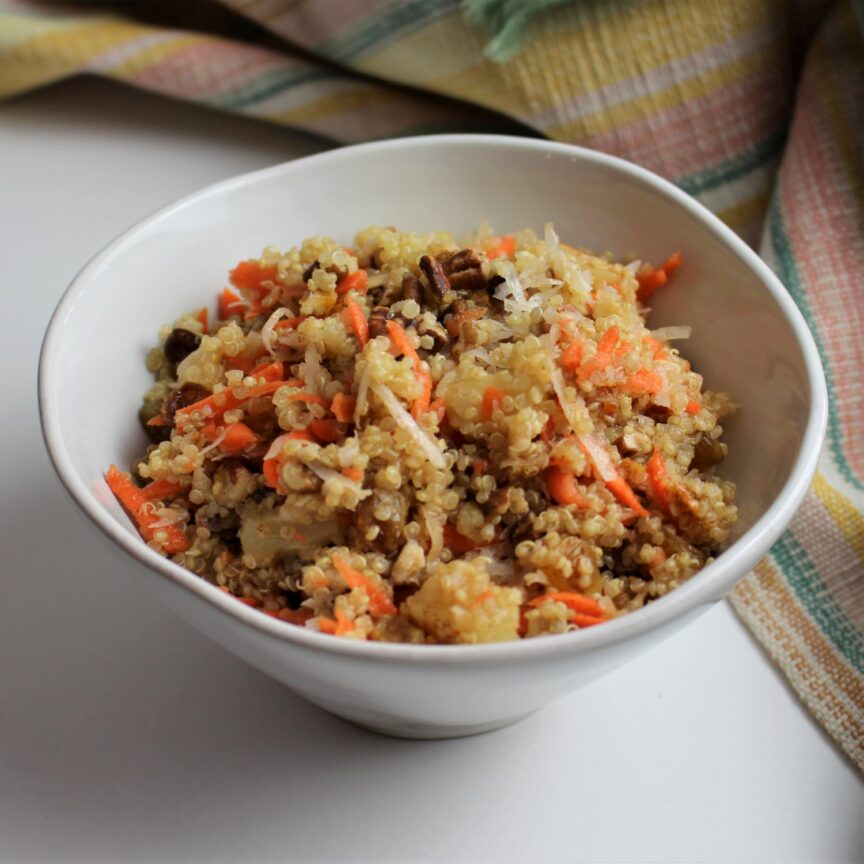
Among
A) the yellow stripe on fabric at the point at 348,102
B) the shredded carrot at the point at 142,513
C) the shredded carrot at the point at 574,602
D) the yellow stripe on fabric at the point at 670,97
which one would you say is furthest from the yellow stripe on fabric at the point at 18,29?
the shredded carrot at the point at 574,602

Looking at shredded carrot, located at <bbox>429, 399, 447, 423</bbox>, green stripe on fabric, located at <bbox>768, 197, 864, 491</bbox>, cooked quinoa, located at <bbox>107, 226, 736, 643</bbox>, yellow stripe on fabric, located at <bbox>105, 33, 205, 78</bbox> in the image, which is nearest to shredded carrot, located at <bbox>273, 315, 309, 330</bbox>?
cooked quinoa, located at <bbox>107, 226, 736, 643</bbox>

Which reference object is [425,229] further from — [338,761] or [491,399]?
[338,761]

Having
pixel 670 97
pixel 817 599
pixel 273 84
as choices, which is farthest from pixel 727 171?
pixel 273 84

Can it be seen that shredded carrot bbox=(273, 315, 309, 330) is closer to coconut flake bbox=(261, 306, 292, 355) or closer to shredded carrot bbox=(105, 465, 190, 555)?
coconut flake bbox=(261, 306, 292, 355)

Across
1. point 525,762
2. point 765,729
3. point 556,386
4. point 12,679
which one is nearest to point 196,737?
point 12,679

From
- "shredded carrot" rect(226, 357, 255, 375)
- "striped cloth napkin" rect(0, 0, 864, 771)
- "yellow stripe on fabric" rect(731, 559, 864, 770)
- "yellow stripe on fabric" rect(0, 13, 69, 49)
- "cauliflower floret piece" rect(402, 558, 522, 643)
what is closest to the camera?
"cauliflower floret piece" rect(402, 558, 522, 643)

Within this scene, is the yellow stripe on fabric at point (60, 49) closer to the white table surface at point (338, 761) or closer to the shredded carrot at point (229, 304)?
the shredded carrot at point (229, 304)

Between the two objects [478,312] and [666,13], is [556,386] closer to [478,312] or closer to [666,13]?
[478,312]
